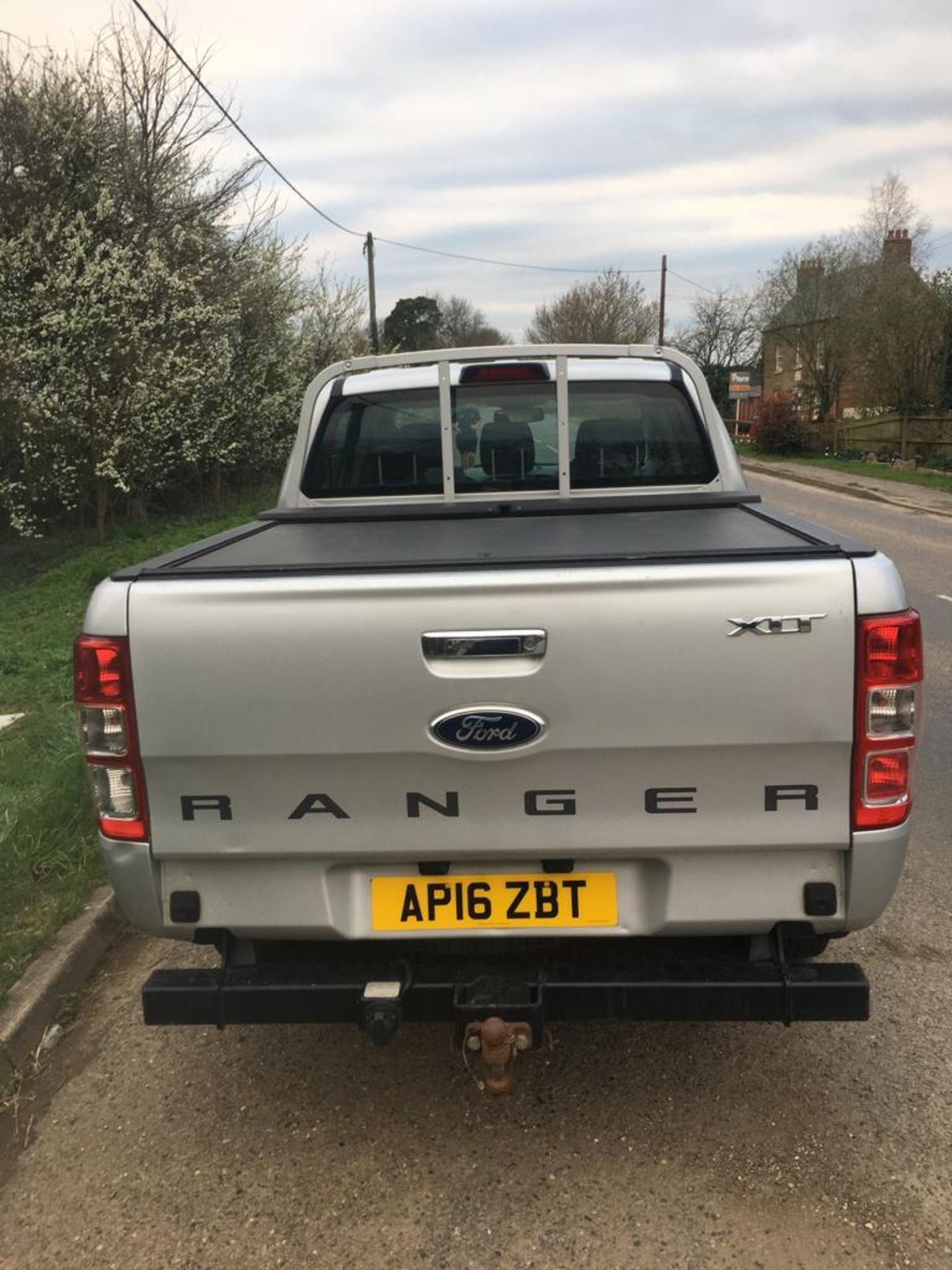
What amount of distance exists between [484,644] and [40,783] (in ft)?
11.8

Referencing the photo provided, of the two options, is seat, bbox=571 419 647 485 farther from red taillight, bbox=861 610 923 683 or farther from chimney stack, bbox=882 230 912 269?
chimney stack, bbox=882 230 912 269

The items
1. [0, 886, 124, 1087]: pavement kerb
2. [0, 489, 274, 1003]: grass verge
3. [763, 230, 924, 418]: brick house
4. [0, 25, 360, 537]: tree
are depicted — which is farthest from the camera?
[763, 230, 924, 418]: brick house

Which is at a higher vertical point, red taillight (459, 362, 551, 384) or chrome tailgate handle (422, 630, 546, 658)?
red taillight (459, 362, 551, 384)

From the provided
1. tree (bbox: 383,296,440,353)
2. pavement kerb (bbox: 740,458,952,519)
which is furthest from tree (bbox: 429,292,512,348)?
pavement kerb (bbox: 740,458,952,519)

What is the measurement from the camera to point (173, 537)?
47.8 ft

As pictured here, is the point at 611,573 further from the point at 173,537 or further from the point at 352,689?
the point at 173,537

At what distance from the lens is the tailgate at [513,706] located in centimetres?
212

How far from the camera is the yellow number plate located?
7.67ft

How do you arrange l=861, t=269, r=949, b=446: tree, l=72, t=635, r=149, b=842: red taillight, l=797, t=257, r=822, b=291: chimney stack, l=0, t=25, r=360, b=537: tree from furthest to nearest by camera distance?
l=797, t=257, r=822, b=291: chimney stack → l=861, t=269, r=949, b=446: tree → l=0, t=25, r=360, b=537: tree → l=72, t=635, r=149, b=842: red taillight

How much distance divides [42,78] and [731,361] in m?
52.5

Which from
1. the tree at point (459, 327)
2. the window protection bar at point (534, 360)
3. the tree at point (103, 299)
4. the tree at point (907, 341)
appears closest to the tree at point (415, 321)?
the tree at point (459, 327)

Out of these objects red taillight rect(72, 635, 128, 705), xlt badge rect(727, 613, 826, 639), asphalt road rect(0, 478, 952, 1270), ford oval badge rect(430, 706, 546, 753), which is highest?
xlt badge rect(727, 613, 826, 639)

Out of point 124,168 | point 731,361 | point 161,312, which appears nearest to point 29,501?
point 161,312

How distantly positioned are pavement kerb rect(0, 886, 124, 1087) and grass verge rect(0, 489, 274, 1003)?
0.05m
